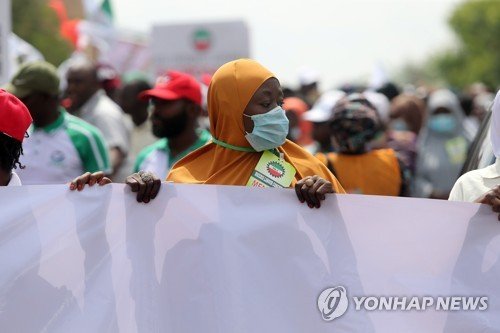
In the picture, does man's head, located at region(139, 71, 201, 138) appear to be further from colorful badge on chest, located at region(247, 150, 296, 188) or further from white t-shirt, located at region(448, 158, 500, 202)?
white t-shirt, located at region(448, 158, 500, 202)

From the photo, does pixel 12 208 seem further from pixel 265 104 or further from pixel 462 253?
pixel 462 253

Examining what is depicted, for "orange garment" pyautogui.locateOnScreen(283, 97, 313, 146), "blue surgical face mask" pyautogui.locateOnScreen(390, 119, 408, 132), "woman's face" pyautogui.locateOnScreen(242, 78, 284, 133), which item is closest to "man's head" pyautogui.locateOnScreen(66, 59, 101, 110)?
"orange garment" pyautogui.locateOnScreen(283, 97, 313, 146)

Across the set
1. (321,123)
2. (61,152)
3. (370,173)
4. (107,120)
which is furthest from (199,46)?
(370,173)

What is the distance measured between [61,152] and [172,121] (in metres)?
0.67

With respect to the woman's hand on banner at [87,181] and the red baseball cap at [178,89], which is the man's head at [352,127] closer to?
the red baseball cap at [178,89]

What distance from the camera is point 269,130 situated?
4.92 meters

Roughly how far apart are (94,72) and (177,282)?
5.13 meters

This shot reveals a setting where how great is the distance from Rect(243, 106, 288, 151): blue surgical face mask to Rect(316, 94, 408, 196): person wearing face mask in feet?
6.59

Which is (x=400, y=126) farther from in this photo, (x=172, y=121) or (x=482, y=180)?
(x=482, y=180)

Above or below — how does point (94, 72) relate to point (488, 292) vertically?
below

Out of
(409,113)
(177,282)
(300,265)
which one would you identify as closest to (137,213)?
(177,282)

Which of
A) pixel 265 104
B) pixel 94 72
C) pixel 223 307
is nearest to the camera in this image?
pixel 223 307

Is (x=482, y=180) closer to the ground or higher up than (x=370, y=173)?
higher up

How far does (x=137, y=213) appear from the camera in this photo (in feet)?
15.5
